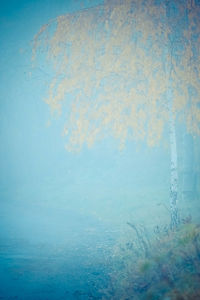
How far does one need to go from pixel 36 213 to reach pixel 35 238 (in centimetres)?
488

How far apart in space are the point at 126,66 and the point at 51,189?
1429 cm

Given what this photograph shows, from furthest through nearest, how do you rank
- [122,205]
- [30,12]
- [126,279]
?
[30,12], [122,205], [126,279]

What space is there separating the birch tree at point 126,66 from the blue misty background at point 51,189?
109 centimetres

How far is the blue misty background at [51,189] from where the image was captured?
20.4 feet

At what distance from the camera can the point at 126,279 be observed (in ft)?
16.5

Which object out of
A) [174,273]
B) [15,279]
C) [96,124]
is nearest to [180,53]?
[96,124]

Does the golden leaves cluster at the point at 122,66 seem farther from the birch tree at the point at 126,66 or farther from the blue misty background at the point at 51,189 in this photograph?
the blue misty background at the point at 51,189

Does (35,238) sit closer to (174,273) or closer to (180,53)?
(174,273)

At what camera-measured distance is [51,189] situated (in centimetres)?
1962

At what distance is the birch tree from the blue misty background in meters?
1.09

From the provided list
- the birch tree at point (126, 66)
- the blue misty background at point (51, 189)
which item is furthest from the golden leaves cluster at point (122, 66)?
the blue misty background at point (51, 189)

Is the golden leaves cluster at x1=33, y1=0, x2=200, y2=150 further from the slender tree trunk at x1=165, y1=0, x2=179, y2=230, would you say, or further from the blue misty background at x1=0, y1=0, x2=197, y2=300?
the blue misty background at x1=0, y1=0, x2=197, y2=300

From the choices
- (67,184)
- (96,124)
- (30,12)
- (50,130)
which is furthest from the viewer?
(50,130)

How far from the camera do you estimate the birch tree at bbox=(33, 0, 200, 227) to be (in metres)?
6.97
